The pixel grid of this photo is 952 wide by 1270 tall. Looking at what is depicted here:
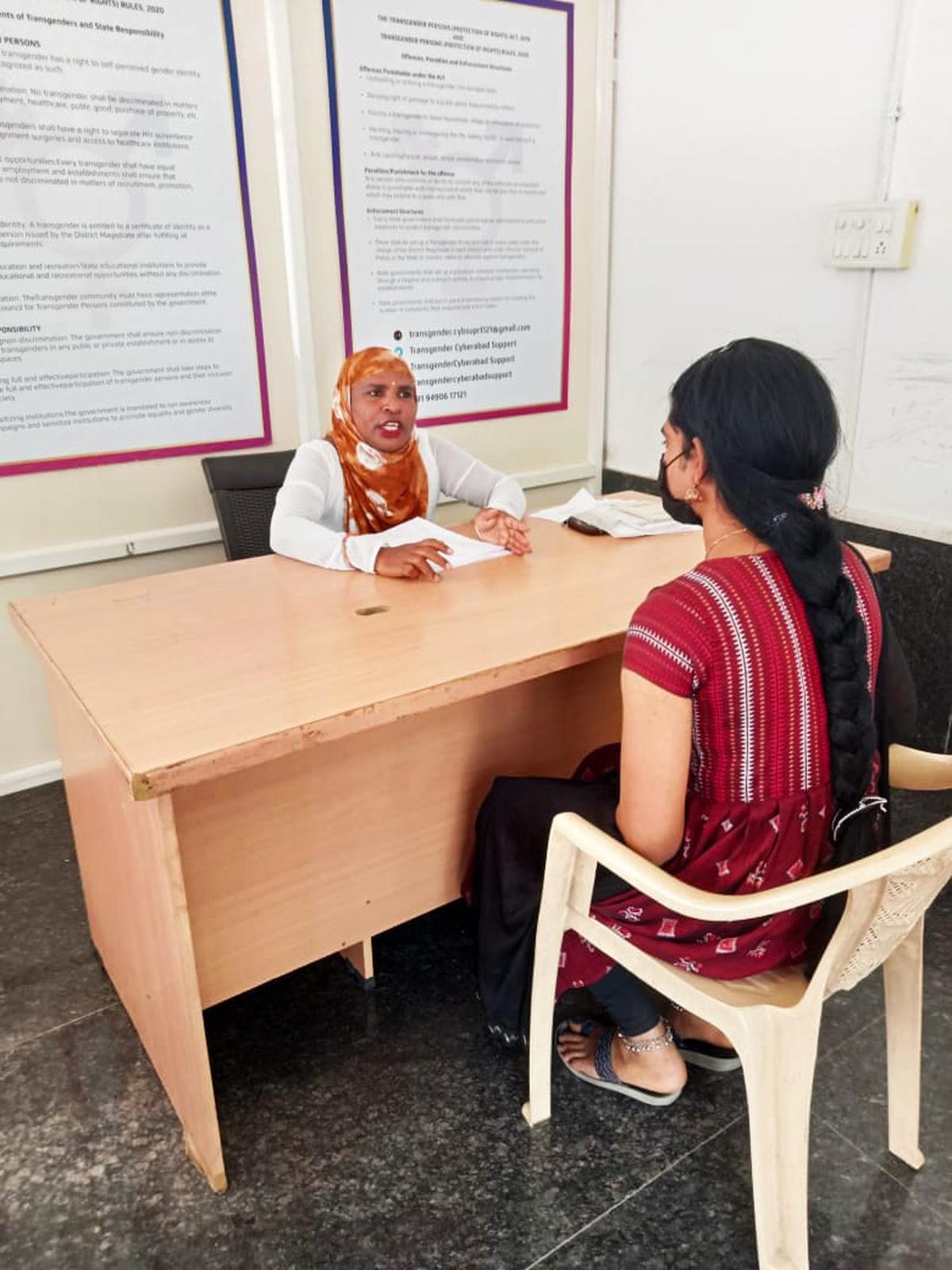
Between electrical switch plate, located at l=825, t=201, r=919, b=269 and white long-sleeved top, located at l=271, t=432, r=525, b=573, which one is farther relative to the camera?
electrical switch plate, located at l=825, t=201, r=919, b=269

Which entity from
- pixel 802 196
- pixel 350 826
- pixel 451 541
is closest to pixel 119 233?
pixel 451 541

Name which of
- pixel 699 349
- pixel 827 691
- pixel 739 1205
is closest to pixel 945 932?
pixel 739 1205

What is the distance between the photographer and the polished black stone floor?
52.5 inches

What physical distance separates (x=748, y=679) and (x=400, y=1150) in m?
0.94

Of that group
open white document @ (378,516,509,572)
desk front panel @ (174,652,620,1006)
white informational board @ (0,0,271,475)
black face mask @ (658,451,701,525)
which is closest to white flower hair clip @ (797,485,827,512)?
black face mask @ (658,451,701,525)

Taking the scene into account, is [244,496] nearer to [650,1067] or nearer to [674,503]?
[674,503]

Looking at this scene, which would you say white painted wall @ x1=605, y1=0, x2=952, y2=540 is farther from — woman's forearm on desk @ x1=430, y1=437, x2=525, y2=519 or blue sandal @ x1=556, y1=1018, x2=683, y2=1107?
blue sandal @ x1=556, y1=1018, x2=683, y2=1107

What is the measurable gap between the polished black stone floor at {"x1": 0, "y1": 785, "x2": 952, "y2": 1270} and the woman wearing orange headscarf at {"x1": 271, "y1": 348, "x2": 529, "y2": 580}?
0.92 metres

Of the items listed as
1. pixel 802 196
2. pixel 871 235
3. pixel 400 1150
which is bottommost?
pixel 400 1150

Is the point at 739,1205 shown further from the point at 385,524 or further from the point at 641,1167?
the point at 385,524

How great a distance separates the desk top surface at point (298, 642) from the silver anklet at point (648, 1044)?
67cm


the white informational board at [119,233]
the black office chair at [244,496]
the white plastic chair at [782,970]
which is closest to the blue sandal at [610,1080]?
the white plastic chair at [782,970]

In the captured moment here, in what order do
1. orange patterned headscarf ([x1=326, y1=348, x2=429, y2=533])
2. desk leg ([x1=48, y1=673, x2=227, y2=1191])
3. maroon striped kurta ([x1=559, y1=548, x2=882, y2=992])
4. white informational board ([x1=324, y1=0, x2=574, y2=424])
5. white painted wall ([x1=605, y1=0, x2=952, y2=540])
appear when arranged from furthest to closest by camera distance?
white informational board ([x1=324, y1=0, x2=574, y2=424])
white painted wall ([x1=605, y1=0, x2=952, y2=540])
orange patterned headscarf ([x1=326, y1=348, x2=429, y2=533])
desk leg ([x1=48, y1=673, x2=227, y2=1191])
maroon striped kurta ([x1=559, y1=548, x2=882, y2=992])

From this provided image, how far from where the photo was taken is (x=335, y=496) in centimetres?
219
